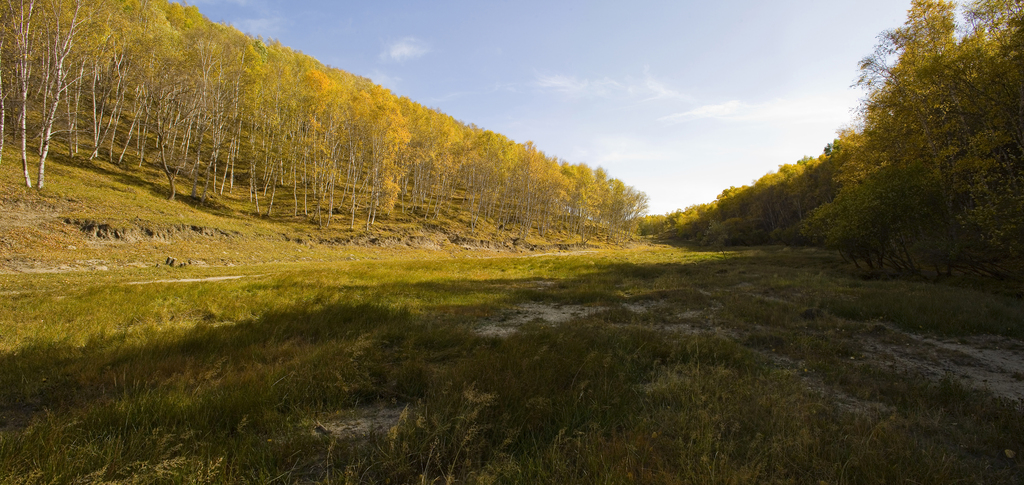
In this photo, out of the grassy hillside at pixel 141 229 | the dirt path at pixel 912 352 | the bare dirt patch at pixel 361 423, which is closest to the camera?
the bare dirt patch at pixel 361 423

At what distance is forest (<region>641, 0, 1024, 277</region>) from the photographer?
44.5ft

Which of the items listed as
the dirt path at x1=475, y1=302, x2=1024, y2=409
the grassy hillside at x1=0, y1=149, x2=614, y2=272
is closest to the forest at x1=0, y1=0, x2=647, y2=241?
the grassy hillside at x1=0, y1=149, x2=614, y2=272

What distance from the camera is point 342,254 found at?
28156 millimetres

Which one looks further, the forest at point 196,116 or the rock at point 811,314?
the forest at point 196,116

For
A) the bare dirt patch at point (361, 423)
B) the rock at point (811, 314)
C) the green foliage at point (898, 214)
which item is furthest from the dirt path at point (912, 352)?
the green foliage at point (898, 214)

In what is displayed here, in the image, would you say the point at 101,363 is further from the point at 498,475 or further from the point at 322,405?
the point at 498,475

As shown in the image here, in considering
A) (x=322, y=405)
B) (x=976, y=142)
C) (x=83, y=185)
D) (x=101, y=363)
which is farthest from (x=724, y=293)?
(x=83, y=185)

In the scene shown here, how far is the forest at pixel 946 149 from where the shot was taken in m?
13.6

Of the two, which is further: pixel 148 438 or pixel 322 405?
pixel 322 405

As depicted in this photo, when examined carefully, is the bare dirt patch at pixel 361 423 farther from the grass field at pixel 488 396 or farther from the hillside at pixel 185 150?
the hillside at pixel 185 150

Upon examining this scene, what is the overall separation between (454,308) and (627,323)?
495 cm

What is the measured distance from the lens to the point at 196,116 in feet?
105

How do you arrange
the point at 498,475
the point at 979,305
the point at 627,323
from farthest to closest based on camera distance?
the point at 979,305, the point at 627,323, the point at 498,475

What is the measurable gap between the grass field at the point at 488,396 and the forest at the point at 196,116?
77.6ft
